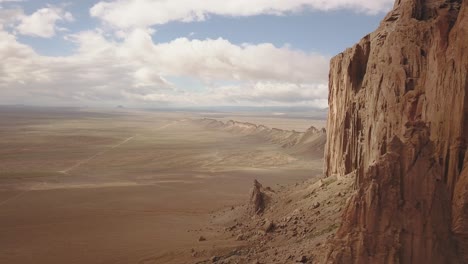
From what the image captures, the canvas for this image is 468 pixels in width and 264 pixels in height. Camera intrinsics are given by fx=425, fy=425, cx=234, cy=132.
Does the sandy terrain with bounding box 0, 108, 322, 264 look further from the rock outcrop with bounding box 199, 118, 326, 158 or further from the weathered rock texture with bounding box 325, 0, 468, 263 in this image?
the weathered rock texture with bounding box 325, 0, 468, 263

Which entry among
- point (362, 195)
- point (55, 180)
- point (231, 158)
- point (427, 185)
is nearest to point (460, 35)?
point (427, 185)

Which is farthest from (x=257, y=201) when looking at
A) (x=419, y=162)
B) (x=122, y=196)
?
(x=122, y=196)

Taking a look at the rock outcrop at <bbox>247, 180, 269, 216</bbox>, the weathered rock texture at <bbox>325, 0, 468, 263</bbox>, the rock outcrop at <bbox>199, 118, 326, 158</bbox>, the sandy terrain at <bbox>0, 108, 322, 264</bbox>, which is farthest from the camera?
the rock outcrop at <bbox>199, 118, 326, 158</bbox>

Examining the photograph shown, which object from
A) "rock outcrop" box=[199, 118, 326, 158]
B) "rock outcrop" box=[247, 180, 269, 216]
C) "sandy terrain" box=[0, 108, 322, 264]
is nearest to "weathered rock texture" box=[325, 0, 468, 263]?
"sandy terrain" box=[0, 108, 322, 264]

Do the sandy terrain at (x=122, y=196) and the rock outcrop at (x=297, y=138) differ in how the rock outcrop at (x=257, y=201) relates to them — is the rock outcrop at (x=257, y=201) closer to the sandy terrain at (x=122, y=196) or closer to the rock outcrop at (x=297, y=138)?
the sandy terrain at (x=122, y=196)

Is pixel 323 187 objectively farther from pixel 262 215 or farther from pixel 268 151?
pixel 268 151

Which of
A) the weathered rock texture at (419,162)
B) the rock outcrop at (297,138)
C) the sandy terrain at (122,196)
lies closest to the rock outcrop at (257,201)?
the sandy terrain at (122,196)
